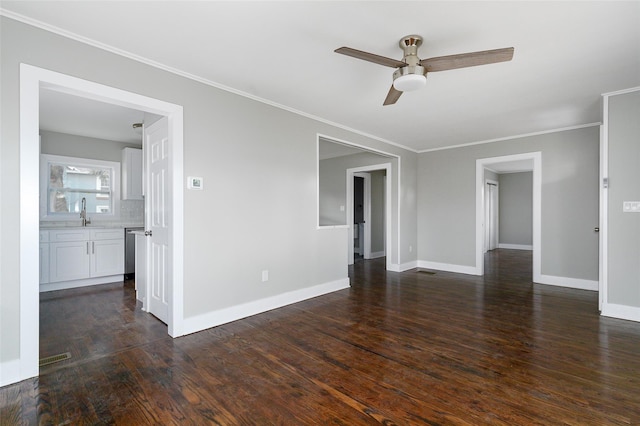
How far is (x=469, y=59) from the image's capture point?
2.12m

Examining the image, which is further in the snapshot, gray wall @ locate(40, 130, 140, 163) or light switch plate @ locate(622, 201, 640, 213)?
gray wall @ locate(40, 130, 140, 163)

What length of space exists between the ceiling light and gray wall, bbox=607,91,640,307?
2.74 meters

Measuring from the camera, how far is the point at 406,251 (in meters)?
6.12

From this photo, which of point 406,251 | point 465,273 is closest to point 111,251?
point 406,251

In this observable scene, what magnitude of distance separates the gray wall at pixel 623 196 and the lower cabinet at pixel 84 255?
6879 millimetres

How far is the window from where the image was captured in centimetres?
483

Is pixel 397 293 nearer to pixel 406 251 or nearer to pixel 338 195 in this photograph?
pixel 406 251

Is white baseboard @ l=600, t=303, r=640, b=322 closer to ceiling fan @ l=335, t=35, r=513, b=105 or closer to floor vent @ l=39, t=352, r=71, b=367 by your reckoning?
ceiling fan @ l=335, t=35, r=513, b=105

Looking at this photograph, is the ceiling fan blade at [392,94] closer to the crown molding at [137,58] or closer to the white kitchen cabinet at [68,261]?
the crown molding at [137,58]

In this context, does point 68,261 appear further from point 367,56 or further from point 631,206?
point 631,206

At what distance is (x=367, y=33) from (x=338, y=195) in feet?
15.4

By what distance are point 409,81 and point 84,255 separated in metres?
5.23

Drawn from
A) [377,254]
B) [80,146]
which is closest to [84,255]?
[80,146]

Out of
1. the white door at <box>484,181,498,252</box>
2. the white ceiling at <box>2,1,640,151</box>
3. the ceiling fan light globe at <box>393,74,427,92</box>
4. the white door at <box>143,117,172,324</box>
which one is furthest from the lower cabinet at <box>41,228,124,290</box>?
the white door at <box>484,181,498,252</box>
